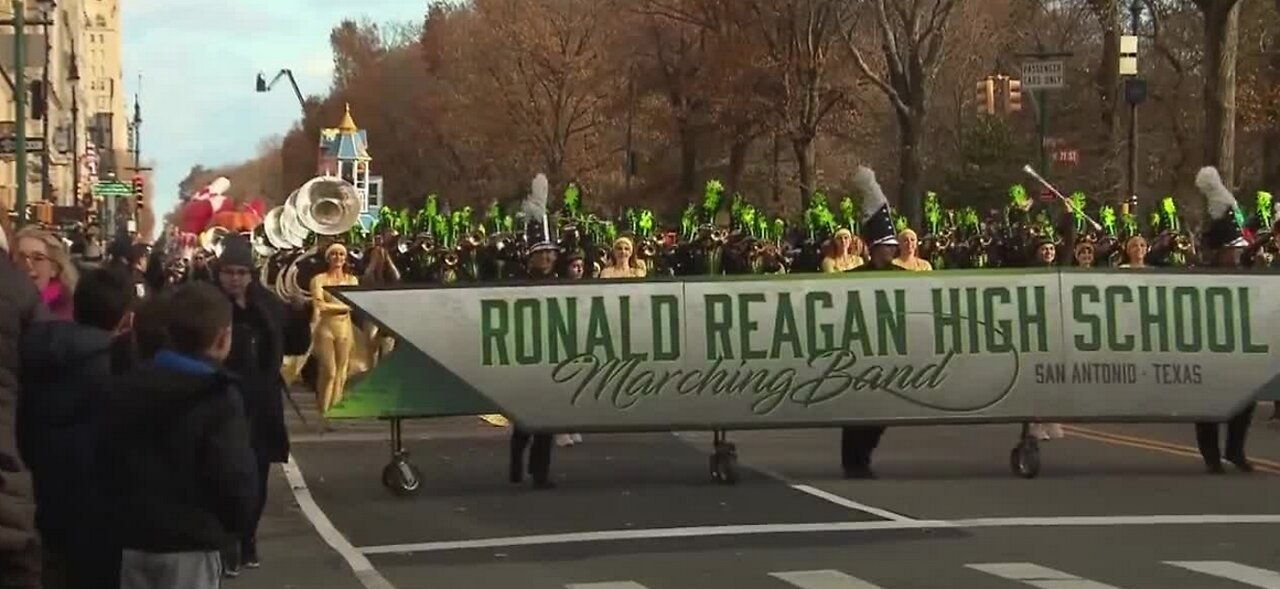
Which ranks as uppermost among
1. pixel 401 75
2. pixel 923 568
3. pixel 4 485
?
pixel 401 75

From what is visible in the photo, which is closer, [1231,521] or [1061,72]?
[1231,521]

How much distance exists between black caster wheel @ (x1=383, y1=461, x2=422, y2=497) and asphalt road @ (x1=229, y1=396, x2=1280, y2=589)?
9cm

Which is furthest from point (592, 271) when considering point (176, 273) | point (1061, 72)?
point (1061, 72)

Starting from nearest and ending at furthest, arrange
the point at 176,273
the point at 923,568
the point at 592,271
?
the point at 923,568 < the point at 592,271 < the point at 176,273

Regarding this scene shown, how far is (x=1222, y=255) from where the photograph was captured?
18406mm

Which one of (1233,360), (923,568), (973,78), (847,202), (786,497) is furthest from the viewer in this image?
(973,78)

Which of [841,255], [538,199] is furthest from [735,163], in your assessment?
[538,199]

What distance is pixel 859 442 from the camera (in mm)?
16359

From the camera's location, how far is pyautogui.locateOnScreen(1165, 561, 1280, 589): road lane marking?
11117mm

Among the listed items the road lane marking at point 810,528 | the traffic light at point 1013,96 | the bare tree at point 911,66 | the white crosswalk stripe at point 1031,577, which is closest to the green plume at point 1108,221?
the bare tree at point 911,66

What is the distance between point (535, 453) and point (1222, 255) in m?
5.97

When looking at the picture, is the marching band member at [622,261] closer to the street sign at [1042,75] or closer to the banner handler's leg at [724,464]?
the banner handler's leg at [724,464]

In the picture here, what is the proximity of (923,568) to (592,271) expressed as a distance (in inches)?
420

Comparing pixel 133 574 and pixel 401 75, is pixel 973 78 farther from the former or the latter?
pixel 133 574
